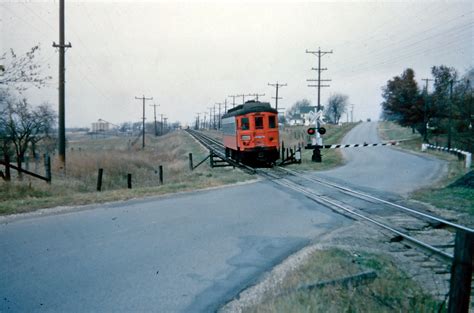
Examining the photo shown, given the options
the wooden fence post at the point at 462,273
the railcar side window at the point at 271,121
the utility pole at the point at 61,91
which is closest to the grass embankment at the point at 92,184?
the utility pole at the point at 61,91

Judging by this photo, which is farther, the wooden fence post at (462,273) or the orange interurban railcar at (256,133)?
the orange interurban railcar at (256,133)

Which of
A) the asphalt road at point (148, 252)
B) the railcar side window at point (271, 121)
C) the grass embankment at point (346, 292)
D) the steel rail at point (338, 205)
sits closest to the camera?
the grass embankment at point (346, 292)

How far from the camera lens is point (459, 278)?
3707 millimetres

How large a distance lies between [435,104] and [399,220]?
140ft

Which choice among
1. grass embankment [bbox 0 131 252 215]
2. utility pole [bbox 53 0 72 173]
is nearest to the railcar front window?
grass embankment [bbox 0 131 252 215]

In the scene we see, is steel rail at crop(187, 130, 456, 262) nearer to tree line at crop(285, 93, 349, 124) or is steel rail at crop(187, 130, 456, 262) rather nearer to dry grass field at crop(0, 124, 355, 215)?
dry grass field at crop(0, 124, 355, 215)

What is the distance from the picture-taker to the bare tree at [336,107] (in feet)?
433

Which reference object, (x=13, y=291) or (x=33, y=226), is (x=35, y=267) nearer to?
(x=13, y=291)

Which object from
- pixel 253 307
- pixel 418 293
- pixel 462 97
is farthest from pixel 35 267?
pixel 462 97

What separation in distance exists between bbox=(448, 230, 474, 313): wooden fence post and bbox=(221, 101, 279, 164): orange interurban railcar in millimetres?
17574

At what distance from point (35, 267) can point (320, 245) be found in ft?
15.2

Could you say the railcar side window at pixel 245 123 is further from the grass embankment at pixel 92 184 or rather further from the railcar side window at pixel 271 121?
the grass embankment at pixel 92 184

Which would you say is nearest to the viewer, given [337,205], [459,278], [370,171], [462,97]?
[459,278]

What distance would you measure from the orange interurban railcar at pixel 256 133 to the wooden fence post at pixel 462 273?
17574 millimetres
